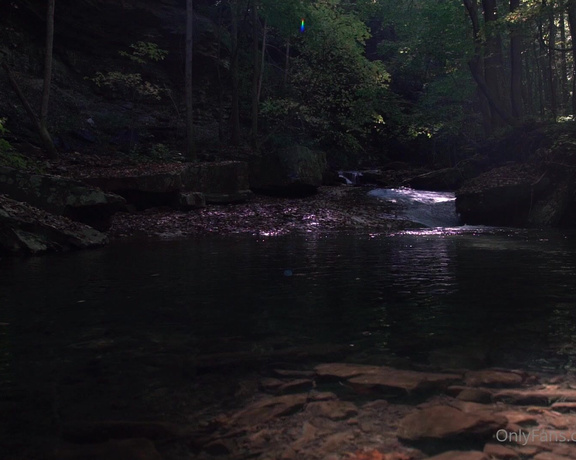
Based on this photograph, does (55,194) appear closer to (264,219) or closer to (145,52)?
(264,219)

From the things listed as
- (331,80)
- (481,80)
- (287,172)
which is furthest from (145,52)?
(481,80)

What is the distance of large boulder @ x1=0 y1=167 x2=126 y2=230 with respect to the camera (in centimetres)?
1166

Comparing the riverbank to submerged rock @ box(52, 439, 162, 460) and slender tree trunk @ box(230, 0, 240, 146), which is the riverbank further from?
submerged rock @ box(52, 439, 162, 460)

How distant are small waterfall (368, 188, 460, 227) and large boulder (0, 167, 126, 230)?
11.3 m

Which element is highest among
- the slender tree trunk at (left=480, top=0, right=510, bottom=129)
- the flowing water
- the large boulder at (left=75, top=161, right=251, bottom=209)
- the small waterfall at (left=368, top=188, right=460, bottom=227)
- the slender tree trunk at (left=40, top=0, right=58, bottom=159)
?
the slender tree trunk at (left=480, top=0, right=510, bottom=129)

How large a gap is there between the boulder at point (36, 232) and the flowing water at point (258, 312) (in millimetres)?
792

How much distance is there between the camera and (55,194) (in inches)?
467

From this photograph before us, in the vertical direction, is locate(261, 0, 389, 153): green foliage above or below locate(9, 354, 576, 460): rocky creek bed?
above

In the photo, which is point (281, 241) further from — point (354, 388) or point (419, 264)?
point (354, 388)

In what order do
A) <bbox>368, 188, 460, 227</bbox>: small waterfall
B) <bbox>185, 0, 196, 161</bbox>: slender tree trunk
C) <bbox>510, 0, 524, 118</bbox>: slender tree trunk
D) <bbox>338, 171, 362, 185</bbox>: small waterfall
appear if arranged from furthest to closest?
<bbox>338, 171, 362, 185</bbox>: small waterfall → <bbox>185, 0, 196, 161</bbox>: slender tree trunk → <bbox>510, 0, 524, 118</bbox>: slender tree trunk → <bbox>368, 188, 460, 227</bbox>: small waterfall

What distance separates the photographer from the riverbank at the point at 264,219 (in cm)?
1455

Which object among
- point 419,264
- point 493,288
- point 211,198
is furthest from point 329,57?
point 493,288

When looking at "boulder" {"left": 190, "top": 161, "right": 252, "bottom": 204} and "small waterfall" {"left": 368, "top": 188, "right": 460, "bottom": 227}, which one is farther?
"small waterfall" {"left": 368, "top": 188, "right": 460, "bottom": 227}

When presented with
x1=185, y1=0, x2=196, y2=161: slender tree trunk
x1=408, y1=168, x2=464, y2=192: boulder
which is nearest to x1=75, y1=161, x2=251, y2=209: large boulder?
x1=185, y1=0, x2=196, y2=161: slender tree trunk
